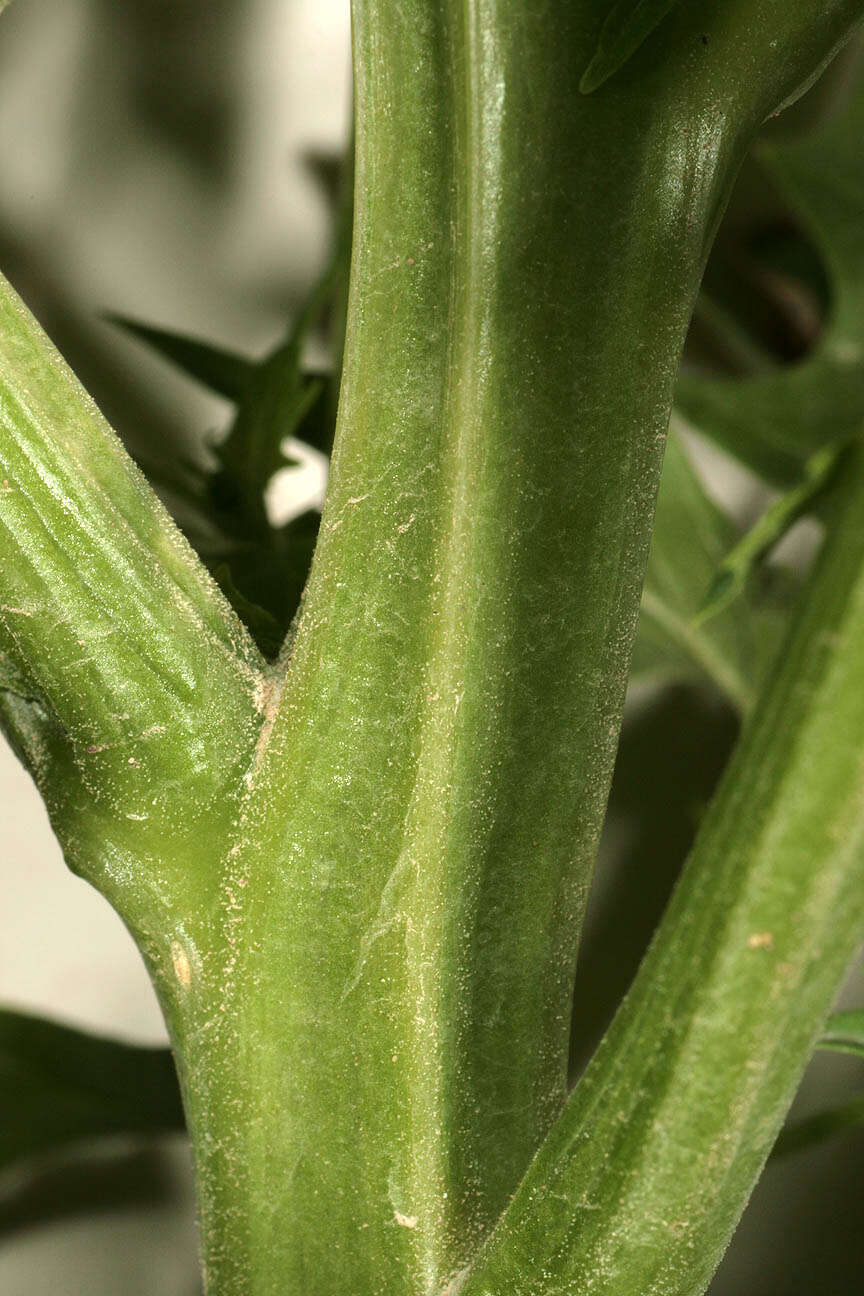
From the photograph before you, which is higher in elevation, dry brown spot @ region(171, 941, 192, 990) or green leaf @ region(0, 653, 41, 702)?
green leaf @ region(0, 653, 41, 702)

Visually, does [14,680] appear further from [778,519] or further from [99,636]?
[778,519]

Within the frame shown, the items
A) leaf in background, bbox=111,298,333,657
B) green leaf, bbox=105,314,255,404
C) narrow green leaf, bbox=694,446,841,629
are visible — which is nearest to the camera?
narrow green leaf, bbox=694,446,841,629

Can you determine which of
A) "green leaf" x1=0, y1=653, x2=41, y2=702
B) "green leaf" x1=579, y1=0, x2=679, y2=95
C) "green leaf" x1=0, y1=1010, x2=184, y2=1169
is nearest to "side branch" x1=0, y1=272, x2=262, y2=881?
"green leaf" x1=0, y1=653, x2=41, y2=702

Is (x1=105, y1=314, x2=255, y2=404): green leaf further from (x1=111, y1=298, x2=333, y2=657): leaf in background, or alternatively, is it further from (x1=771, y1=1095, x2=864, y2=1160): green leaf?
(x1=771, y1=1095, x2=864, y2=1160): green leaf

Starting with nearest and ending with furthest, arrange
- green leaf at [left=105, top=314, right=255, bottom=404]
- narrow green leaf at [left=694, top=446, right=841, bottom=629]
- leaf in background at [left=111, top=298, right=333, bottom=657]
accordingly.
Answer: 1. narrow green leaf at [left=694, top=446, right=841, bottom=629]
2. leaf in background at [left=111, top=298, right=333, bottom=657]
3. green leaf at [left=105, top=314, right=255, bottom=404]

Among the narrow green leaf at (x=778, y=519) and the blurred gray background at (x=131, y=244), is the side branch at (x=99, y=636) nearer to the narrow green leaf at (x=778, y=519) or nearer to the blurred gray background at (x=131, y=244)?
the narrow green leaf at (x=778, y=519)

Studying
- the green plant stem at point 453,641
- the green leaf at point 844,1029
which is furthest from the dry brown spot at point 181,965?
the green leaf at point 844,1029

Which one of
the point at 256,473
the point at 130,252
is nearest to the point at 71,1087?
the point at 256,473
